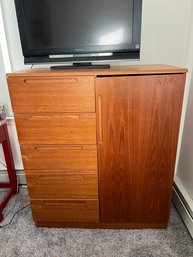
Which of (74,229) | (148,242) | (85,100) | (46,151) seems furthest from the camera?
(74,229)

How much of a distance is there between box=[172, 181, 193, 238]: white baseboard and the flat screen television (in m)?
1.08

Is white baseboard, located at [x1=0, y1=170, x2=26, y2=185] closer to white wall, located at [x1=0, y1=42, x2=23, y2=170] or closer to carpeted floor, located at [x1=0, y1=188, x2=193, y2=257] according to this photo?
white wall, located at [x1=0, y1=42, x2=23, y2=170]

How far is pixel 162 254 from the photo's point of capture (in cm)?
126

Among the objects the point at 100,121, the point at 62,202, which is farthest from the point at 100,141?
the point at 62,202

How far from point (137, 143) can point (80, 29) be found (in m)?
0.76

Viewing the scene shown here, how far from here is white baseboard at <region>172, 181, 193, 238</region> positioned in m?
1.37

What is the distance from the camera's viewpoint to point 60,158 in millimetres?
1252

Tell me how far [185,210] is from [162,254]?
0.35 m

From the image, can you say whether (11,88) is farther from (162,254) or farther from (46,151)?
(162,254)

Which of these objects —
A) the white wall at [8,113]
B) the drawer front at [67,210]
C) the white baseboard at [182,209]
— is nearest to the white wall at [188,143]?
the white baseboard at [182,209]

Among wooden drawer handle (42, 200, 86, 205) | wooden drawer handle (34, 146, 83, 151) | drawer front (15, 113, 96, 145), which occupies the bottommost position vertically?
wooden drawer handle (42, 200, 86, 205)

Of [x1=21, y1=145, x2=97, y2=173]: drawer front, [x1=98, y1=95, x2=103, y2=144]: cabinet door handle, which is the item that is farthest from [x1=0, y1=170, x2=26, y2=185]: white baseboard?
[x1=98, y1=95, x2=103, y2=144]: cabinet door handle

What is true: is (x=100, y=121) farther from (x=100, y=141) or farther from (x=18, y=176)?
(x=18, y=176)

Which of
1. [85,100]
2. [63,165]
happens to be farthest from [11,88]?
[63,165]
